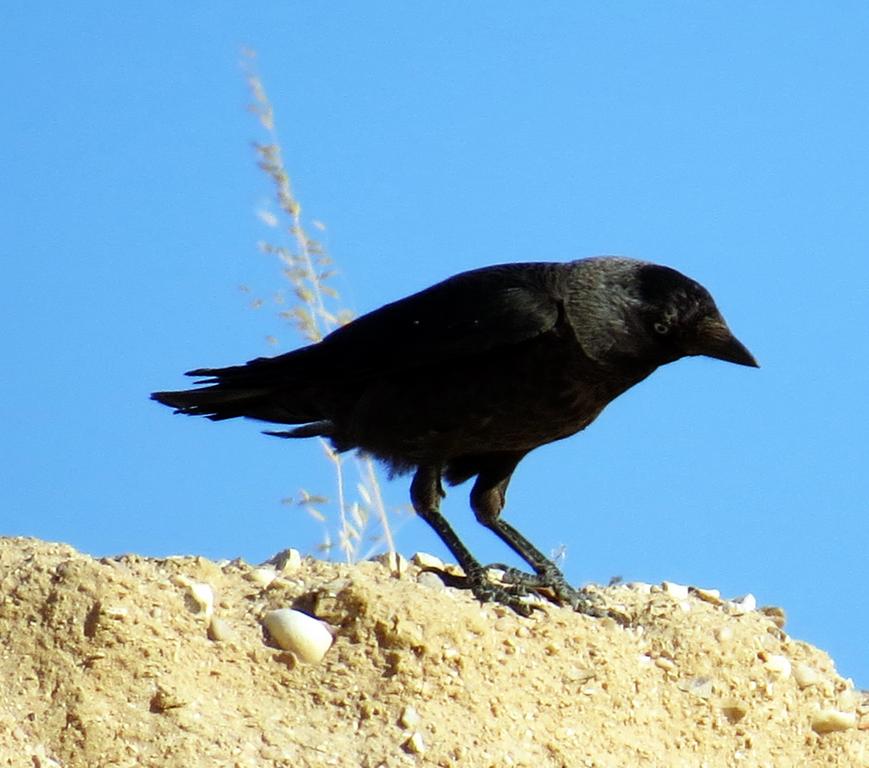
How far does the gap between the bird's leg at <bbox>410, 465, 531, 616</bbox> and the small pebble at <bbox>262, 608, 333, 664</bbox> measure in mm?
1267

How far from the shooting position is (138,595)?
4492mm

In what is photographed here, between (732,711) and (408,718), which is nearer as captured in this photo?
(408,718)

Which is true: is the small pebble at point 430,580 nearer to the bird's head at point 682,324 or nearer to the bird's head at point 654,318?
the bird's head at point 654,318

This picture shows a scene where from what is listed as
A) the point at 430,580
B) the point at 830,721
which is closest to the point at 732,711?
the point at 830,721

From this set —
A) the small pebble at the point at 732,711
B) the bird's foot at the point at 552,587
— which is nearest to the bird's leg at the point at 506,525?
the bird's foot at the point at 552,587

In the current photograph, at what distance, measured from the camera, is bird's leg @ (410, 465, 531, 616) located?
5.85 meters

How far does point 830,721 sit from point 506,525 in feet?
5.69

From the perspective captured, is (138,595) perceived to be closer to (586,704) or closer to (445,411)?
(586,704)

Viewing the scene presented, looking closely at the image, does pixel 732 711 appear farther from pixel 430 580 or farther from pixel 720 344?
pixel 720 344

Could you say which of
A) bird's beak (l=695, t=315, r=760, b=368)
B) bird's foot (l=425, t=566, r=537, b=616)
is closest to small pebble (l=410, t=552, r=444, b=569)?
bird's foot (l=425, t=566, r=537, b=616)

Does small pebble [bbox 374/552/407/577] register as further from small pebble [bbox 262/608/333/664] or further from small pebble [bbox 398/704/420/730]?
small pebble [bbox 398/704/420/730]

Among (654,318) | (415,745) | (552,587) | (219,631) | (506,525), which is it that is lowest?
(415,745)

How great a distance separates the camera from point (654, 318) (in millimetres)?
6395

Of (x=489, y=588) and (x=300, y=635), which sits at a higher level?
(x=489, y=588)
